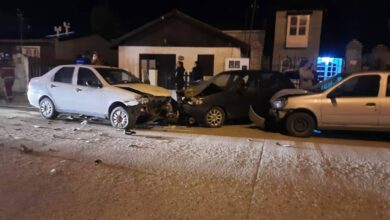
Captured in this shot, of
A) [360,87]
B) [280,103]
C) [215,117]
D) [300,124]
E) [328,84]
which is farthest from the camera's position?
[215,117]

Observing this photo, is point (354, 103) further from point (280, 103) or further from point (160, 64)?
point (160, 64)

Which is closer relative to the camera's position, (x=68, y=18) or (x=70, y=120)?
(x=70, y=120)

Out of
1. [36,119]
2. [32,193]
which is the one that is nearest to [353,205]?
[32,193]

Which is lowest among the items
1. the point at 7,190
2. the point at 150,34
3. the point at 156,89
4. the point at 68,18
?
the point at 7,190

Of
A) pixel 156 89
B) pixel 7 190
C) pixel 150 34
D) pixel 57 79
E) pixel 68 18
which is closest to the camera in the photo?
pixel 7 190

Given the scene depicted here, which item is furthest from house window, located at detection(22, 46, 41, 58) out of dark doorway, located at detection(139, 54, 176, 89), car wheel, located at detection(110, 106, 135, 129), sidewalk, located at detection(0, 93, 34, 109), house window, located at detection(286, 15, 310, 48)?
car wheel, located at detection(110, 106, 135, 129)

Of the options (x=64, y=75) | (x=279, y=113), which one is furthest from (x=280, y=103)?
(x=64, y=75)

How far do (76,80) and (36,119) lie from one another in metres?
1.87

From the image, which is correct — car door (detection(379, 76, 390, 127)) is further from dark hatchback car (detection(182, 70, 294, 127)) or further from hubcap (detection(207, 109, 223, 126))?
hubcap (detection(207, 109, 223, 126))

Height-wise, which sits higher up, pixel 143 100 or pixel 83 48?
pixel 83 48

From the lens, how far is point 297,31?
2142cm

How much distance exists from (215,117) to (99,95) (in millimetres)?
3203

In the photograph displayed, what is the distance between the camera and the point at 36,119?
10.3 meters

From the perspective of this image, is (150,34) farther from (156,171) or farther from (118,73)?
(156,171)
